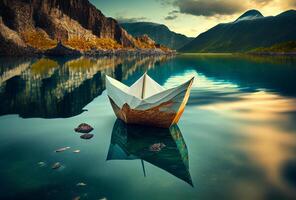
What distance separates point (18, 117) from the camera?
2736 centimetres

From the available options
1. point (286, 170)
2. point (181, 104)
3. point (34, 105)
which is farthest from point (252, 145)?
point (34, 105)

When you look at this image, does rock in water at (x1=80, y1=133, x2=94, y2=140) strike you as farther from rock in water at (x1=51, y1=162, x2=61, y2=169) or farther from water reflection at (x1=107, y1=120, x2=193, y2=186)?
rock in water at (x1=51, y1=162, x2=61, y2=169)

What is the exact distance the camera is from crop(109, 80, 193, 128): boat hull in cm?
2008

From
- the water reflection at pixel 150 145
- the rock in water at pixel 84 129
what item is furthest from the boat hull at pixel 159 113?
the rock in water at pixel 84 129

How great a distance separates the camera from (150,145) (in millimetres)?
18438

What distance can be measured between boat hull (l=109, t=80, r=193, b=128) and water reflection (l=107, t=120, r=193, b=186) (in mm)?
567

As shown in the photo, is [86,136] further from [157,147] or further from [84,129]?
[157,147]

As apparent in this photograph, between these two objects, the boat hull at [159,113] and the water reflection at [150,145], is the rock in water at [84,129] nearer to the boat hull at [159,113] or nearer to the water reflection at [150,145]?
the water reflection at [150,145]

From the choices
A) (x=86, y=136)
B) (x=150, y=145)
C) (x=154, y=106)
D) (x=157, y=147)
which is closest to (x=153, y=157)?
(x=157, y=147)

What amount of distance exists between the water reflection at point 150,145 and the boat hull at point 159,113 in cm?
57

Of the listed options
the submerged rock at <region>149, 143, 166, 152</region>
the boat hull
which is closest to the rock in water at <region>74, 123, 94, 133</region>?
the boat hull

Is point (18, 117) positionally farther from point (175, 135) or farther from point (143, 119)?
point (175, 135)

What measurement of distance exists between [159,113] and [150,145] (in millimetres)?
2996

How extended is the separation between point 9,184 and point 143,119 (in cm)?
1060
